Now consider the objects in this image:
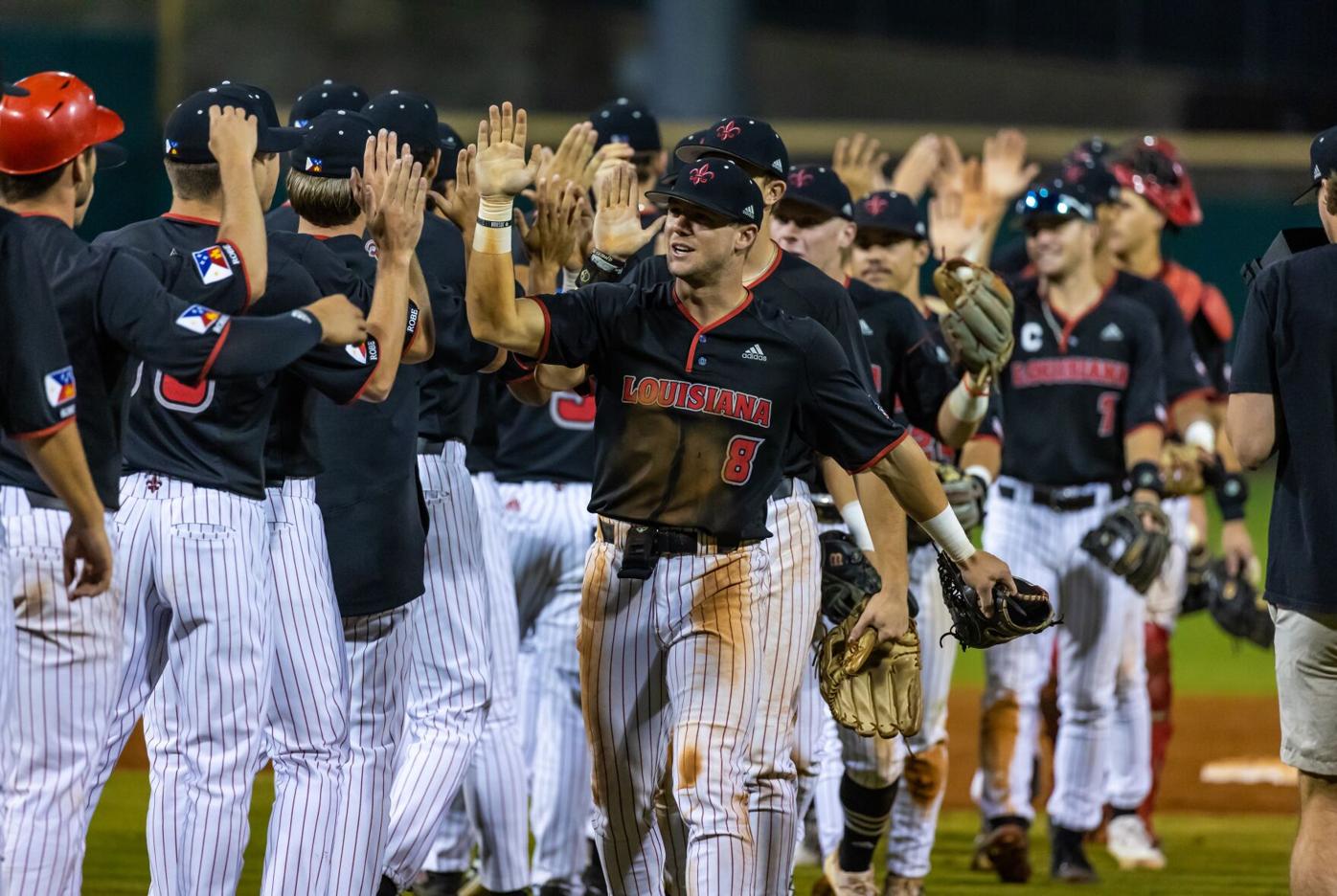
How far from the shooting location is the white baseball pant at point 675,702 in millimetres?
4059

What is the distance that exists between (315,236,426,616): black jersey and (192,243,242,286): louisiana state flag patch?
1.85 feet

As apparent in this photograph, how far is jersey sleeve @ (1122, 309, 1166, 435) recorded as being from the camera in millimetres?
6695

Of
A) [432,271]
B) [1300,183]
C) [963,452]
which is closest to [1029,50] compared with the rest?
[1300,183]

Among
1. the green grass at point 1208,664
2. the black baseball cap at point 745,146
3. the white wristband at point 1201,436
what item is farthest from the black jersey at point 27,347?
the green grass at point 1208,664

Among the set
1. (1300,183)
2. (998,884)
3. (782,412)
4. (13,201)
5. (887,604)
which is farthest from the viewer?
(1300,183)

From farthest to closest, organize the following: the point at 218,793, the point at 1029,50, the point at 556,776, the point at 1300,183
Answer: the point at 1029,50
the point at 1300,183
the point at 556,776
the point at 218,793

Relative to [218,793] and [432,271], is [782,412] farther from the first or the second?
[218,793]

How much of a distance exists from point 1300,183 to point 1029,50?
5993 millimetres

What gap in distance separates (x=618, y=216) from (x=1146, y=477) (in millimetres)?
2792

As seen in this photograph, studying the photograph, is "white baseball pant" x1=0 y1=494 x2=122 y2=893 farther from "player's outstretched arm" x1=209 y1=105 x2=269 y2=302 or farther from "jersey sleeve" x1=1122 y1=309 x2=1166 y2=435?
"jersey sleeve" x1=1122 y1=309 x2=1166 y2=435

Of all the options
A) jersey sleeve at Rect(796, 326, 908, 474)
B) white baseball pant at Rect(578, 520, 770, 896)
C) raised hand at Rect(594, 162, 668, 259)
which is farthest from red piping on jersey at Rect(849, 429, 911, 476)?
raised hand at Rect(594, 162, 668, 259)

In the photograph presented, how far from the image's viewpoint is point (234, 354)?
141 inches

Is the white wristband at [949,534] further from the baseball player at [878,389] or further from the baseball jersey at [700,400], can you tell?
the baseball player at [878,389]

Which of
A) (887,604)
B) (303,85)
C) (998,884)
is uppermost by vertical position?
(303,85)
